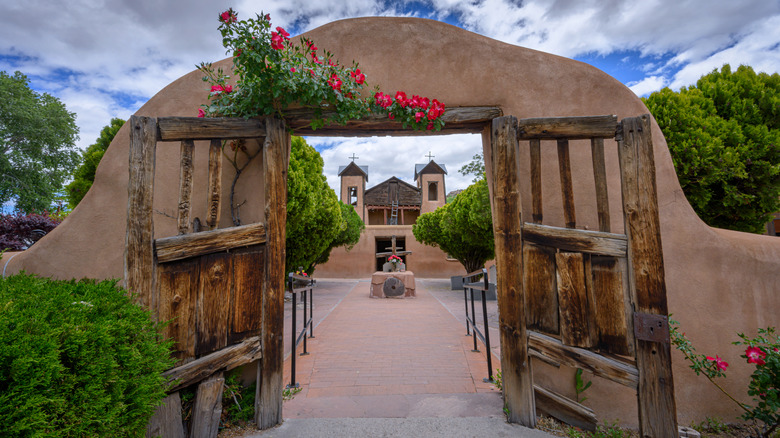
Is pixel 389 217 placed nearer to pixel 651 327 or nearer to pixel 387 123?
pixel 387 123

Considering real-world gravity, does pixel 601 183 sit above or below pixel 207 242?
above

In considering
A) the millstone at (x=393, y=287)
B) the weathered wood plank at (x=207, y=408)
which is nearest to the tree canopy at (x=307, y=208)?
the millstone at (x=393, y=287)

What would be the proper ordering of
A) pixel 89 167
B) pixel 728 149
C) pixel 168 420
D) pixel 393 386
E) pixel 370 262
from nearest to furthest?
1. pixel 168 420
2. pixel 393 386
3. pixel 728 149
4. pixel 89 167
5. pixel 370 262

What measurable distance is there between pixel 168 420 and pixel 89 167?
9.59 meters

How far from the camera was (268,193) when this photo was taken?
2967 mm

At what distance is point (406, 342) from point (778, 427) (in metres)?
4.22

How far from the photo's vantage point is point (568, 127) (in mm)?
2971

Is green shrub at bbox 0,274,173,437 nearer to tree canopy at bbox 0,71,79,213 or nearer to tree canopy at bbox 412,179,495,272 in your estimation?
tree canopy at bbox 412,179,495,272

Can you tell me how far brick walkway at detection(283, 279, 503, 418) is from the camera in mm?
3340

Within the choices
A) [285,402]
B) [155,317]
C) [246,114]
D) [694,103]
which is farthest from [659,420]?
[694,103]

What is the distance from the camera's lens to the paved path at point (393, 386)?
2.95m

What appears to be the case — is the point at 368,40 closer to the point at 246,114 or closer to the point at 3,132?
the point at 246,114

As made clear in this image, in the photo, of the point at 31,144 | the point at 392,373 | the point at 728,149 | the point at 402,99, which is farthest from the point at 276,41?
the point at 31,144

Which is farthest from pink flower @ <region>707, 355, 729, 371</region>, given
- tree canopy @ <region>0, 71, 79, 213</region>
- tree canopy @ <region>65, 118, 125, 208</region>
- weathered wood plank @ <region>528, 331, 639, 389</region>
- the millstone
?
tree canopy @ <region>0, 71, 79, 213</region>
